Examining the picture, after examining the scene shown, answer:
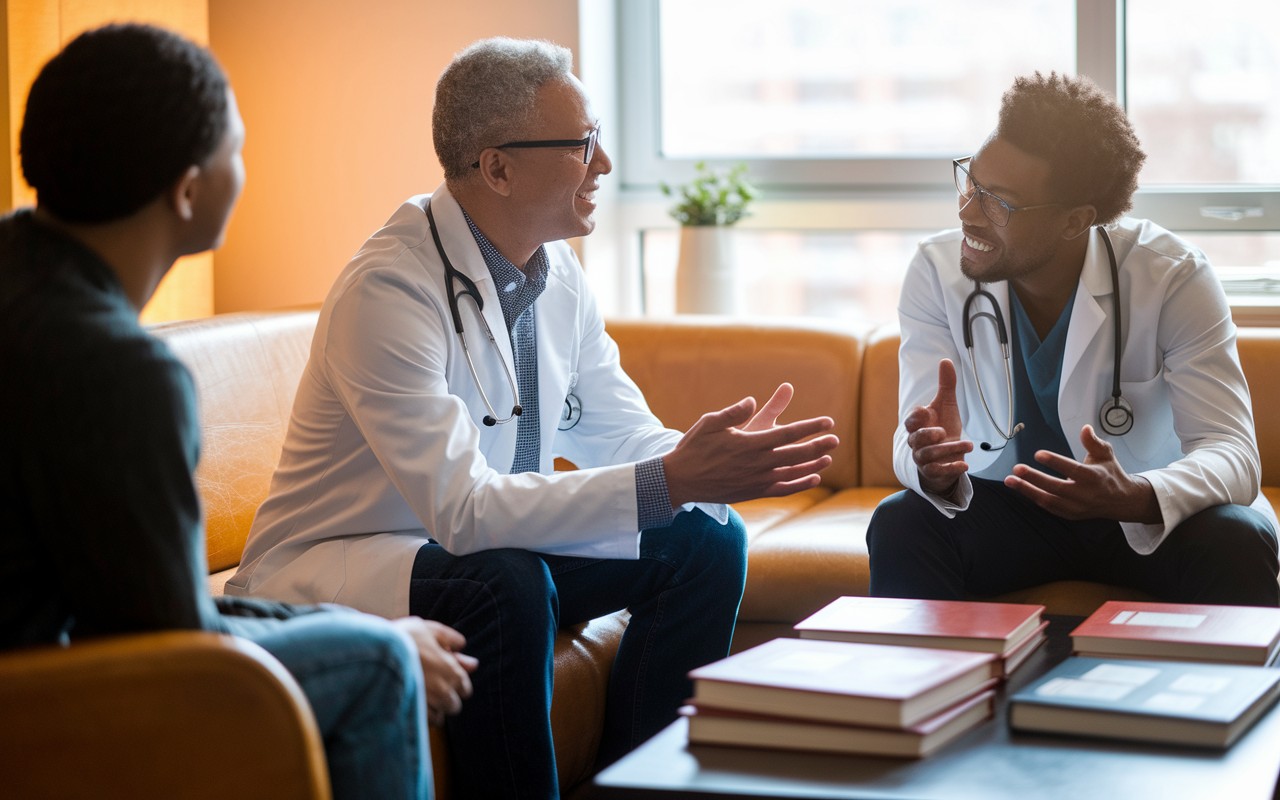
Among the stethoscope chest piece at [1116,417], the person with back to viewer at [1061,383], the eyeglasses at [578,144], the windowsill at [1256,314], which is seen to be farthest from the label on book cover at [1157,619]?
the windowsill at [1256,314]

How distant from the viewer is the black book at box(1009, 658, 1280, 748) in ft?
3.48

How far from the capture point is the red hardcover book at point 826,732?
105 centimetres

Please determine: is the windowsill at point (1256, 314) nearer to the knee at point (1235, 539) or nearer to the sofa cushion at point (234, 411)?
the knee at point (1235, 539)

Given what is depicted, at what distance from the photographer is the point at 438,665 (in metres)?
1.27

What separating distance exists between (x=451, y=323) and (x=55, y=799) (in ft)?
3.41

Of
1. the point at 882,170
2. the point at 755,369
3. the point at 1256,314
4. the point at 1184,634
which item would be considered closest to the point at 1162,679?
the point at 1184,634

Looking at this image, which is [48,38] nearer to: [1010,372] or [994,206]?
[994,206]

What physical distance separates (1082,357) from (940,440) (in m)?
0.45

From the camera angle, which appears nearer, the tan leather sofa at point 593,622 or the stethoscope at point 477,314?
the tan leather sofa at point 593,622

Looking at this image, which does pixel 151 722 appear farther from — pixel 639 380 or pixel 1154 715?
pixel 639 380

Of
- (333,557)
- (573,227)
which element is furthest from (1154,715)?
(573,227)

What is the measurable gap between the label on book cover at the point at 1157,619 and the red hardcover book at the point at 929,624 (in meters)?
0.10

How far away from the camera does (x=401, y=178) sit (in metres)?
3.58

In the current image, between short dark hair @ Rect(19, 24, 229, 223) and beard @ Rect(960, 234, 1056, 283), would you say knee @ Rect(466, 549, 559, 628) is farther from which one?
beard @ Rect(960, 234, 1056, 283)
